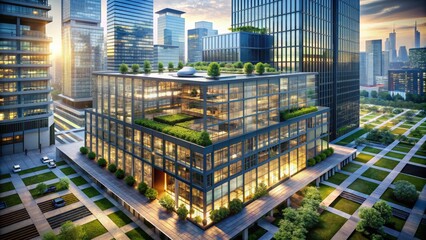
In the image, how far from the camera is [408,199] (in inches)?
1881

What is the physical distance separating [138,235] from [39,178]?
33.1 m

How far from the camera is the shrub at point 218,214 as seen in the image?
39.2m

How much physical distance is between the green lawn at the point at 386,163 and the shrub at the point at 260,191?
37358mm

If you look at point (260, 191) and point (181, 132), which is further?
point (260, 191)

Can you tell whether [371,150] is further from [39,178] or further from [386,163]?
[39,178]

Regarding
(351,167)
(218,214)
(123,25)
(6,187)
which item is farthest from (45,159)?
(123,25)

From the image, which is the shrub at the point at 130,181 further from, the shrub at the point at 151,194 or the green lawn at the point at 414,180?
the green lawn at the point at 414,180

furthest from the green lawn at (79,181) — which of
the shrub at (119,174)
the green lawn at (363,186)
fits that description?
the green lawn at (363,186)

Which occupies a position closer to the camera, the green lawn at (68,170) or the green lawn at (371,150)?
the green lawn at (68,170)

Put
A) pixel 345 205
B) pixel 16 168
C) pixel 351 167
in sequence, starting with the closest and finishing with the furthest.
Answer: pixel 345 205 < pixel 16 168 < pixel 351 167

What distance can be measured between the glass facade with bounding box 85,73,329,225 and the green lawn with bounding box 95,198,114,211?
288 inches

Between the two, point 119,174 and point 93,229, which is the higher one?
point 119,174

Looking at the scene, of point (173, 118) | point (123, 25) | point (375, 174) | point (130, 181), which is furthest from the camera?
point (123, 25)

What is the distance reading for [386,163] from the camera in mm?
67625
